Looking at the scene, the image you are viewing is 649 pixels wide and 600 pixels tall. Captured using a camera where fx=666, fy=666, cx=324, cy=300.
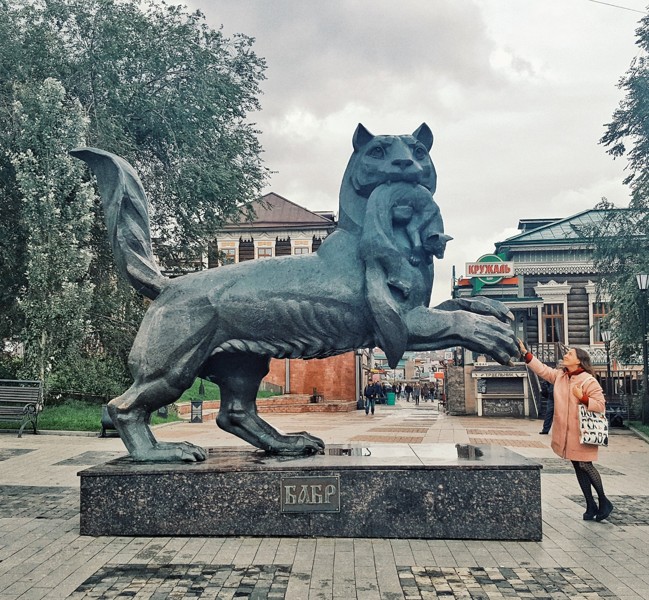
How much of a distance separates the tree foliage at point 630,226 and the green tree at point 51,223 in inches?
575

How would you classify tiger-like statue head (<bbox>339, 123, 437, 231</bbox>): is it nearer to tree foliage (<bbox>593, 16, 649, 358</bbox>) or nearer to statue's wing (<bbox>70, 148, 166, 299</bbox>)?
statue's wing (<bbox>70, 148, 166, 299</bbox>)

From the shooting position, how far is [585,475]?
5805 millimetres

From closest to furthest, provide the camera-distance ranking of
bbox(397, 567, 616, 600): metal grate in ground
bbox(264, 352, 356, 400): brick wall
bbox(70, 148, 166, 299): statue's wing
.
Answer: bbox(397, 567, 616, 600): metal grate in ground < bbox(70, 148, 166, 299): statue's wing < bbox(264, 352, 356, 400): brick wall

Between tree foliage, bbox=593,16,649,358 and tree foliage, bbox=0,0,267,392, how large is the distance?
11.2m

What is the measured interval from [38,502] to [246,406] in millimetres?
2338

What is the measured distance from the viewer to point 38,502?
6.44m

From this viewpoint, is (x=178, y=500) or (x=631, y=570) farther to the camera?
(x=178, y=500)

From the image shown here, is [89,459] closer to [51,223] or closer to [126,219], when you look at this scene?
[126,219]

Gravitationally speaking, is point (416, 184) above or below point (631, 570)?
above

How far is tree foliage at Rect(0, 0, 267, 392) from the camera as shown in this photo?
50.0ft

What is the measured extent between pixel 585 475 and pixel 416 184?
2923 millimetres

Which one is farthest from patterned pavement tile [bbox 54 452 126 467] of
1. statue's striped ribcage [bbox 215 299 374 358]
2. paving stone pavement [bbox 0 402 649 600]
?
statue's striped ribcage [bbox 215 299 374 358]

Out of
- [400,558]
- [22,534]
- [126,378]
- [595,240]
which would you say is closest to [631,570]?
[400,558]

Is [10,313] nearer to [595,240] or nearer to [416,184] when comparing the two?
[416,184]
